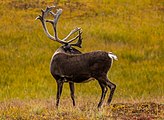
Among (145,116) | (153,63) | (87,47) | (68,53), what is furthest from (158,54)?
(145,116)

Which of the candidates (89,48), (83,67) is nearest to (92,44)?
(89,48)

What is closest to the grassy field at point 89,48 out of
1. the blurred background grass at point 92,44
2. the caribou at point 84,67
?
the blurred background grass at point 92,44

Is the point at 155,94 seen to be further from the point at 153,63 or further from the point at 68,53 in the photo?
the point at 68,53

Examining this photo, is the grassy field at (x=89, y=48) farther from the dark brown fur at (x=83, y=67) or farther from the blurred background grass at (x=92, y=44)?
the dark brown fur at (x=83, y=67)

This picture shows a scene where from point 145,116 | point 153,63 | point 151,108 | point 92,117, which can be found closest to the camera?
point 92,117

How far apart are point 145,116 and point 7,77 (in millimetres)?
8880

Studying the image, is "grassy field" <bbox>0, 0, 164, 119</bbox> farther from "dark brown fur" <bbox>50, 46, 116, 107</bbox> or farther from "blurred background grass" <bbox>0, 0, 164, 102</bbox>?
"dark brown fur" <bbox>50, 46, 116, 107</bbox>

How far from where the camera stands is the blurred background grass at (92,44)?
52.2 feet

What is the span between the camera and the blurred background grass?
1592 cm

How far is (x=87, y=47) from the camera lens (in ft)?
64.2

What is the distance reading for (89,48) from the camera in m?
19.5

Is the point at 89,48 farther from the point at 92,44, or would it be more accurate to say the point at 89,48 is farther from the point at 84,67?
the point at 84,67

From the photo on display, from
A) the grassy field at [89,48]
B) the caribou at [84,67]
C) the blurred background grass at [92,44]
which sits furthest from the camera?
the blurred background grass at [92,44]

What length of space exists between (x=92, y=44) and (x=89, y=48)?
492 mm
